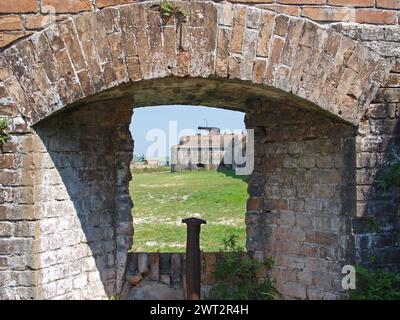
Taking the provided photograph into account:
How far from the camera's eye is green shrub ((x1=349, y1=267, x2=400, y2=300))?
159 inches

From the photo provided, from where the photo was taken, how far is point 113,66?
3.97 metres

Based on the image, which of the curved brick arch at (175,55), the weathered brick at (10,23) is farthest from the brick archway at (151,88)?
the weathered brick at (10,23)

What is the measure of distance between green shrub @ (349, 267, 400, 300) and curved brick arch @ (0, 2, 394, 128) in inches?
51.0

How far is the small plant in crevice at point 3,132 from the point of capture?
156 inches

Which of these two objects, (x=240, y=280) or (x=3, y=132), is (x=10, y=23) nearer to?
(x=3, y=132)

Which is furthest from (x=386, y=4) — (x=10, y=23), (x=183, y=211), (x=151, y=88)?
(x=183, y=211)

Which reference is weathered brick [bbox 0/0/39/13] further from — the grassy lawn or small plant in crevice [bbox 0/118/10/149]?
the grassy lawn

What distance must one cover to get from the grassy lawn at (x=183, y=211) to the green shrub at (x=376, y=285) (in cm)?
324

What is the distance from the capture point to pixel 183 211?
426 inches

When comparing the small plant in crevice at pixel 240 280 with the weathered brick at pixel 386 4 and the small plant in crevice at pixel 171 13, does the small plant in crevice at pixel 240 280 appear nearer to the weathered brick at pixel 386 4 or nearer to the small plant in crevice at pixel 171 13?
the small plant in crevice at pixel 171 13

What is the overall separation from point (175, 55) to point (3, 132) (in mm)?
1415

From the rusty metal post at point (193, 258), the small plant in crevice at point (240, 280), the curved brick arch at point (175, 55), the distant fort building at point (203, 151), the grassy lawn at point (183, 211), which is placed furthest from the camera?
the distant fort building at point (203, 151)
